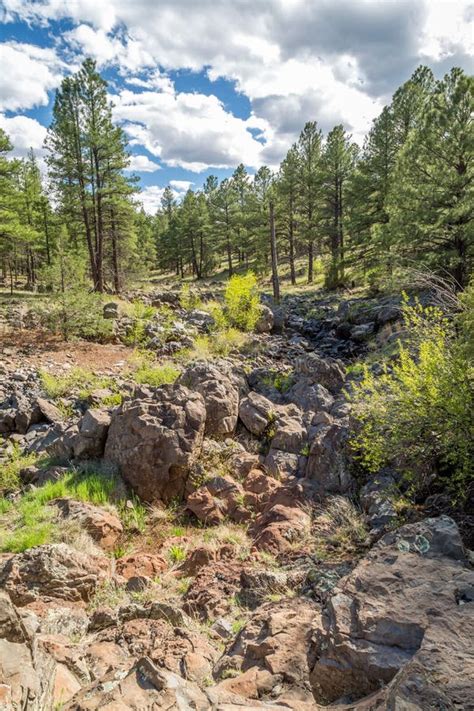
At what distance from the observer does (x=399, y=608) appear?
2846 millimetres

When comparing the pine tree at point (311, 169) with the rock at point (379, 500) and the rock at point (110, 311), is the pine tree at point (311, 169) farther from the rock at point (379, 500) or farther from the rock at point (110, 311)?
the rock at point (379, 500)

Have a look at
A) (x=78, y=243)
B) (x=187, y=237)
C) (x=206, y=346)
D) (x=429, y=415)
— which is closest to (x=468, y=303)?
(x=429, y=415)

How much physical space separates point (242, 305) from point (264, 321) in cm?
118

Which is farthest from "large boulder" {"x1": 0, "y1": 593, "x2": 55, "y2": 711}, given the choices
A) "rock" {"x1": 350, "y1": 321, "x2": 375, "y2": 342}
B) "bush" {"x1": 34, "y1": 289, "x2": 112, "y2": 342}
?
"rock" {"x1": 350, "y1": 321, "x2": 375, "y2": 342}

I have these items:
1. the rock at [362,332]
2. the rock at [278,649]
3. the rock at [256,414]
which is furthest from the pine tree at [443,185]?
the rock at [278,649]

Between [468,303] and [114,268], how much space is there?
76.6ft

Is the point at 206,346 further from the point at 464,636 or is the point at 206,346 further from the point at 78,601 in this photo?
the point at 464,636

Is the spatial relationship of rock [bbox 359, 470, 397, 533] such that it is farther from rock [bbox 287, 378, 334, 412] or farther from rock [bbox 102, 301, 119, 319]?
rock [bbox 102, 301, 119, 319]

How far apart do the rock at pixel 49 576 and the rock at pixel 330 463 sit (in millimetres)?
3552

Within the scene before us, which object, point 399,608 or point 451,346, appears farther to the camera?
point 451,346

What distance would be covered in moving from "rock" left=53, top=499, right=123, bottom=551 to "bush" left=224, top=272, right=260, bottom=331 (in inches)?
443

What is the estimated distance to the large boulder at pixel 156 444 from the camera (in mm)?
6773

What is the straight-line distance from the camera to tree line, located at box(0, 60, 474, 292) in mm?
15484

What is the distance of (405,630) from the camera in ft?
8.64
